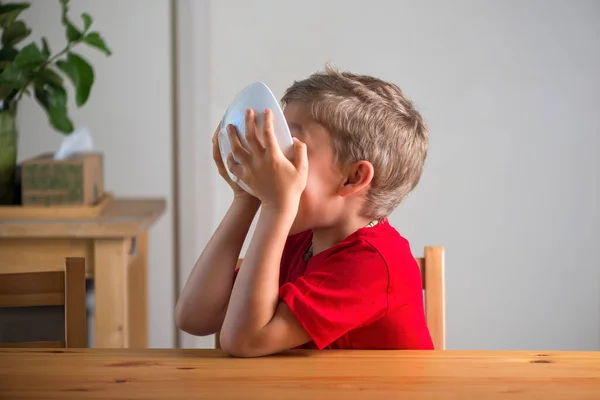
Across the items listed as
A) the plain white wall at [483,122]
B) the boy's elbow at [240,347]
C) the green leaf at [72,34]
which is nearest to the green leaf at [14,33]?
the green leaf at [72,34]

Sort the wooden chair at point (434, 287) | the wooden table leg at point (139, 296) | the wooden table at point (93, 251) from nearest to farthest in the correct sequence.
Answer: the wooden chair at point (434, 287) → the wooden table at point (93, 251) → the wooden table leg at point (139, 296)

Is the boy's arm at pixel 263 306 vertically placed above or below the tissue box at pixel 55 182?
below

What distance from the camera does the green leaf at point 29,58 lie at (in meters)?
1.81

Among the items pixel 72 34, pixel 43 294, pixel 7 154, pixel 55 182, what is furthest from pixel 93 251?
pixel 43 294

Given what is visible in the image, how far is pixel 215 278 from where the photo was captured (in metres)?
1.01

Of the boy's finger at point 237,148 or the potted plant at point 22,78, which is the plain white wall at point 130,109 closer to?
the potted plant at point 22,78

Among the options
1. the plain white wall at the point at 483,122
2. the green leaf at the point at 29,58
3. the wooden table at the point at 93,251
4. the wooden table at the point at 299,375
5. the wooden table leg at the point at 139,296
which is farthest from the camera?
the plain white wall at the point at 483,122

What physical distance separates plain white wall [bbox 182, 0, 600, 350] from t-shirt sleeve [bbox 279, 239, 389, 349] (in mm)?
1742

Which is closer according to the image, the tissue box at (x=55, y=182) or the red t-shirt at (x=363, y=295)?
the red t-shirt at (x=363, y=295)

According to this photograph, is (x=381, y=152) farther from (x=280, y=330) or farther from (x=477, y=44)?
(x=477, y=44)

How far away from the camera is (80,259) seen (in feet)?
3.16

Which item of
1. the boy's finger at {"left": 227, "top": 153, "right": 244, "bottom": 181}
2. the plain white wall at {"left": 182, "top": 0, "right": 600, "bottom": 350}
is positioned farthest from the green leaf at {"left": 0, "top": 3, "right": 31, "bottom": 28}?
the boy's finger at {"left": 227, "top": 153, "right": 244, "bottom": 181}

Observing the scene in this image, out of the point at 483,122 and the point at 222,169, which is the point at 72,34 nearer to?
the point at 222,169

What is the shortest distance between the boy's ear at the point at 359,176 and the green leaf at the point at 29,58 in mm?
1141
